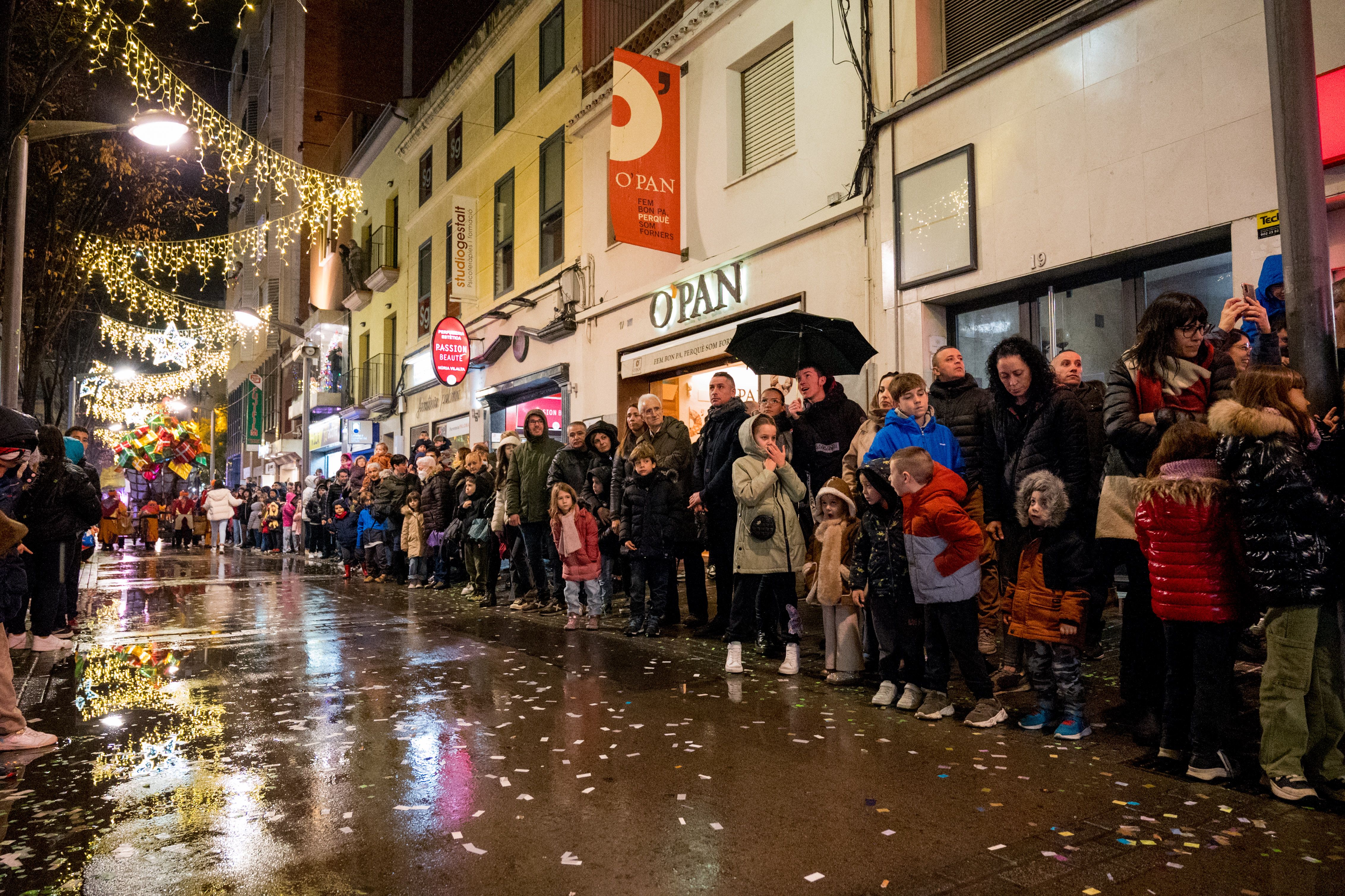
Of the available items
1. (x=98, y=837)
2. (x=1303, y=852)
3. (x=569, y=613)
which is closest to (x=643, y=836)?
(x=98, y=837)

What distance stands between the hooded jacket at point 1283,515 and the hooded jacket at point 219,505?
2937 cm

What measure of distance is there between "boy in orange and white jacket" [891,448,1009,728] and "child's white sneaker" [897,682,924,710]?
153 mm

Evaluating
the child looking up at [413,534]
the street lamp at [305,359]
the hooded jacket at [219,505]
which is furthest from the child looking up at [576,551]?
the hooded jacket at [219,505]

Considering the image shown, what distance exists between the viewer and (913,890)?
9.53ft

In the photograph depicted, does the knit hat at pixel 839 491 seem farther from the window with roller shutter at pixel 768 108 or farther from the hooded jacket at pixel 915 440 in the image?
the window with roller shutter at pixel 768 108

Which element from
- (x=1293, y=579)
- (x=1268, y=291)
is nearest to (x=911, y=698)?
(x=1293, y=579)

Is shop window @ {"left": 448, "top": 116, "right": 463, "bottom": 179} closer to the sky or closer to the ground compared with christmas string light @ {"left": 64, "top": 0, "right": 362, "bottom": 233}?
closer to the sky

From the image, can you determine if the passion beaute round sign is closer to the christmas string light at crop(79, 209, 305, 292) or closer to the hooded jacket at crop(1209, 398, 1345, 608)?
the christmas string light at crop(79, 209, 305, 292)

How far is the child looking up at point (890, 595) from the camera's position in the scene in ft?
17.7

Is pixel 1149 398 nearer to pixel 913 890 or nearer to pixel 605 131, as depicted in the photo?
pixel 913 890

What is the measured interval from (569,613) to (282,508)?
2181 cm

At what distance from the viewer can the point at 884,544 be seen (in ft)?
18.0

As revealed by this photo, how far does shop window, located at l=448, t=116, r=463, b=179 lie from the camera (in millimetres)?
23078

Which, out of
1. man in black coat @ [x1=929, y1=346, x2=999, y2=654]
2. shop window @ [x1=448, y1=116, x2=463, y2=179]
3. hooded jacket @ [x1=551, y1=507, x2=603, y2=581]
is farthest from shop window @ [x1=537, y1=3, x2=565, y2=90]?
man in black coat @ [x1=929, y1=346, x2=999, y2=654]
